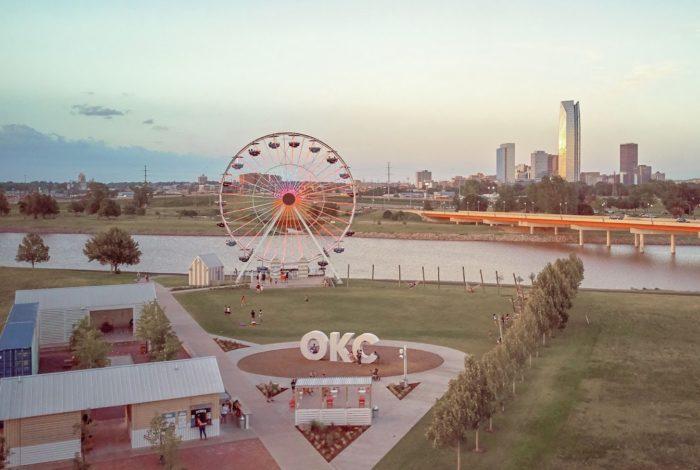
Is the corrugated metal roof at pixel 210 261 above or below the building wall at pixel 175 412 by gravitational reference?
above

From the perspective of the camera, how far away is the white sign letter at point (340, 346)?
108 feet

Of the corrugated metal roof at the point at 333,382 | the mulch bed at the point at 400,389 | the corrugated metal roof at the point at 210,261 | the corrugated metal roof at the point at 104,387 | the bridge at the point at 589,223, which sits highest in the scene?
the bridge at the point at 589,223

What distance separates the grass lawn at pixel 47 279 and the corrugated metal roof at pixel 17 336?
21151mm

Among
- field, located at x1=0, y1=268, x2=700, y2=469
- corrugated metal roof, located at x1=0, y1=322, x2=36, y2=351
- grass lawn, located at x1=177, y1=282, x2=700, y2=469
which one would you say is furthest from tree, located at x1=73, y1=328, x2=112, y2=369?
grass lawn, located at x1=177, y1=282, x2=700, y2=469

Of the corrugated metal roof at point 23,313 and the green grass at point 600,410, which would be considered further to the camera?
the corrugated metal roof at point 23,313

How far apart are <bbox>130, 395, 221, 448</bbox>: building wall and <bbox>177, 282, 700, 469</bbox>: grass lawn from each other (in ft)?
20.2

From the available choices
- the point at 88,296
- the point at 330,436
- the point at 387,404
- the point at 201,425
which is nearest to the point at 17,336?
the point at 88,296

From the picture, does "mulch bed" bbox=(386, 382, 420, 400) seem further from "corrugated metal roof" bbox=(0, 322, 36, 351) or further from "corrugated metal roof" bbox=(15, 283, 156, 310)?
"corrugated metal roof" bbox=(15, 283, 156, 310)

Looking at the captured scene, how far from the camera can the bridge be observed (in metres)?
88.2

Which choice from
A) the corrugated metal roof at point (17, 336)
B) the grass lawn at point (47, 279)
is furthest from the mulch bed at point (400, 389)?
the grass lawn at point (47, 279)

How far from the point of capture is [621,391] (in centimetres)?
2688

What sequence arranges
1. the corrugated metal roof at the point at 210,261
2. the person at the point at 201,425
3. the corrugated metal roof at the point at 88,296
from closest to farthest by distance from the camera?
the person at the point at 201,425 → the corrugated metal roof at the point at 88,296 → the corrugated metal roof at the point at 210,261

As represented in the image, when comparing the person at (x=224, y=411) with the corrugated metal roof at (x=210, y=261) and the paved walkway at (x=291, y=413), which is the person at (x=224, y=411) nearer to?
the paved walkway at (x=291, y=413)

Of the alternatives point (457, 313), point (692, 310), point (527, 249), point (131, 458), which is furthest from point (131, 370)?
point (527, 249)
